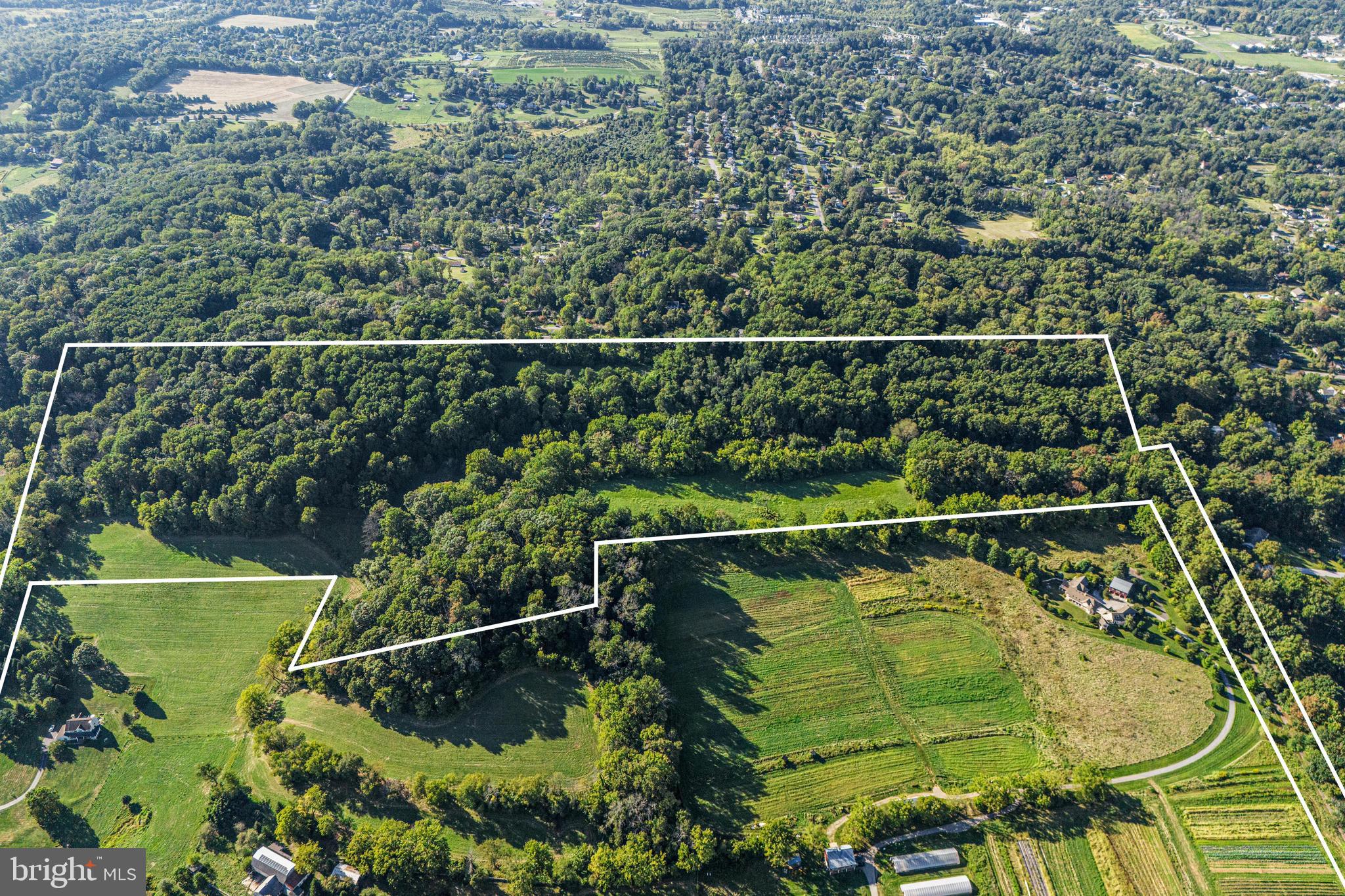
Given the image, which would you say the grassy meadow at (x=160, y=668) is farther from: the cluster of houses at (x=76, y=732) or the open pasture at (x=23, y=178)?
the open pasture at (x=23, y=178)

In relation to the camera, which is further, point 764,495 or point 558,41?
point 558,41

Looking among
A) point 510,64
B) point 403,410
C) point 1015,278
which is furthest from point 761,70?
point 403,410

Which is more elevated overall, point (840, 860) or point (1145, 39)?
point (1145, 39)

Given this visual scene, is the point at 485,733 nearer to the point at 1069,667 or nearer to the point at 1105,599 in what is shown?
the point at 1069,667

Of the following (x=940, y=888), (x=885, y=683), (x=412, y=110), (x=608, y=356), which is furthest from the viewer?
(x=412, y=110)

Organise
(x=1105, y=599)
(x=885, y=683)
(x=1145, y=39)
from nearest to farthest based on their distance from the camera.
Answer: (x=885, y=683)
(x=1105, y=599)
(x=1145, y=39)

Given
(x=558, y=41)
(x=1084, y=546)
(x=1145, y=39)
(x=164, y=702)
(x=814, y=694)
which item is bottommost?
(x=164, y=702)

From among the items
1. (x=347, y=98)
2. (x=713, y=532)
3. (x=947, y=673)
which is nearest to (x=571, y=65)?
(x=347, y=98)
